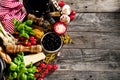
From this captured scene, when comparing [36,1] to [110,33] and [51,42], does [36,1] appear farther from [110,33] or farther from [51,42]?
[110,33]

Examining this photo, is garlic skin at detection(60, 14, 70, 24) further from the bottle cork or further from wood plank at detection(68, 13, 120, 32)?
the bottle cork

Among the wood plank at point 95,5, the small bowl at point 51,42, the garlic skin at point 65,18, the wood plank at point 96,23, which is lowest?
the small bowl at point 51,42


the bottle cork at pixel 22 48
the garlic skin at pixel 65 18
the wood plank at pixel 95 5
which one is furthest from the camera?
the wood plank at pixel 95 5

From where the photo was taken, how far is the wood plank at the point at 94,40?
9.05 ft

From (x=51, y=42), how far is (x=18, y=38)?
19cm

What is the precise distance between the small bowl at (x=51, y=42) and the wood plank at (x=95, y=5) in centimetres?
25

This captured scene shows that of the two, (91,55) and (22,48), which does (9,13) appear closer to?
(22,48)

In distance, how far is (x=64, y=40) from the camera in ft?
8.95

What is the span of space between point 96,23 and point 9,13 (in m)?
0.53

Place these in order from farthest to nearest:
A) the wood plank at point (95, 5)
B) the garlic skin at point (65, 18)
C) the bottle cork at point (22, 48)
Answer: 1. the wood plank at point (95, 5)
2. the garlic skin at point (65, 18)
3. the bottle cork at point (22, 48)

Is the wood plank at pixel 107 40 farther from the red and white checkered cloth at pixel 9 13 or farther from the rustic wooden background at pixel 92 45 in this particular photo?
the red and white checkered cloth at pixel 9 13

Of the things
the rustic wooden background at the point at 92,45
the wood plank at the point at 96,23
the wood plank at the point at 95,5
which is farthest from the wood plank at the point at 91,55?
the wood plank at the point at 95,5

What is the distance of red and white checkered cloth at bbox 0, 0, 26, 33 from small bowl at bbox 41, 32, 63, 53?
18 cm

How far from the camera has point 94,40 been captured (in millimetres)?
2766
